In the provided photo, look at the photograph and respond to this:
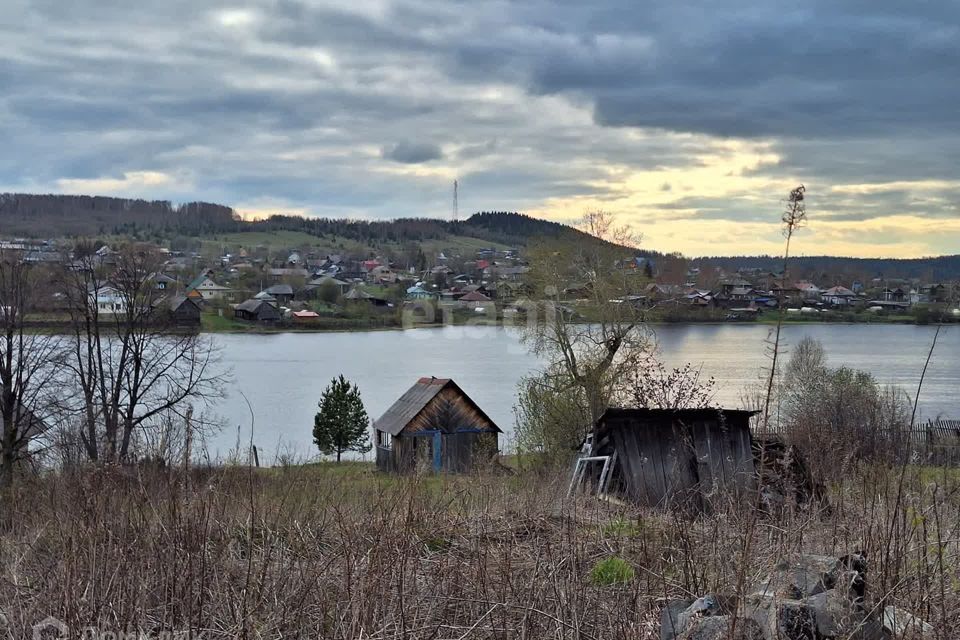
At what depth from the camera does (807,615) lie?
9.67 feet

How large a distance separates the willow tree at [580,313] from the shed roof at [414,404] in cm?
305

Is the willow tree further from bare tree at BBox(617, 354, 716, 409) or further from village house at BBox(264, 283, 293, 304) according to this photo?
village house at BBox(264, 283, 293, 304)

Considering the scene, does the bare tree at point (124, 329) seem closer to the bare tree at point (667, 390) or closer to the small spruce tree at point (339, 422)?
the small spruce tree at point (339, 422)

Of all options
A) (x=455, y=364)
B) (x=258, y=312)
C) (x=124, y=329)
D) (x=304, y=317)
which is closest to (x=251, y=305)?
(x=258, y=312)

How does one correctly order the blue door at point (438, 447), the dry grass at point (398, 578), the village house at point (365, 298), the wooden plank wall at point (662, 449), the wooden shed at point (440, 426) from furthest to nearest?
1. the village house at point (365, 298)
2. the blue door at point (438, 447)
3. the wooden shed at point (440, 426)
4. the wooden plank wall at point (662, 449)
5. the dry grass at point (398, 578)

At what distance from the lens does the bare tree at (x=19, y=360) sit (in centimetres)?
1822

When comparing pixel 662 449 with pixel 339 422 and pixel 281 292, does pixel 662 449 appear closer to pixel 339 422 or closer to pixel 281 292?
pixel 339 422

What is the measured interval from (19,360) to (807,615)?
19523 mm

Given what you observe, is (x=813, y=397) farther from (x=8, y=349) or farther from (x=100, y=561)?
(x=100, y=561)

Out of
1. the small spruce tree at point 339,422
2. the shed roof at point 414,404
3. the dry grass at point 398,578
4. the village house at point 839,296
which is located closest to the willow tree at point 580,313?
the shed roof at point 414,404

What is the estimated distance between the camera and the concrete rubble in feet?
9.53

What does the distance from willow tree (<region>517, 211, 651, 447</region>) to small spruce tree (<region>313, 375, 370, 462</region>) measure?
7.85 metres

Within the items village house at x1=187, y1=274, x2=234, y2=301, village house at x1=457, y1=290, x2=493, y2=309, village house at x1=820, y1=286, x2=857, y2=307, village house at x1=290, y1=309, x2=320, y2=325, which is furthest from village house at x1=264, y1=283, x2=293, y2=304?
village house at x1=820, y1=286, x2=857, y2=307

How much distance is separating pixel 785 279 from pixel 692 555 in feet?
4.69
